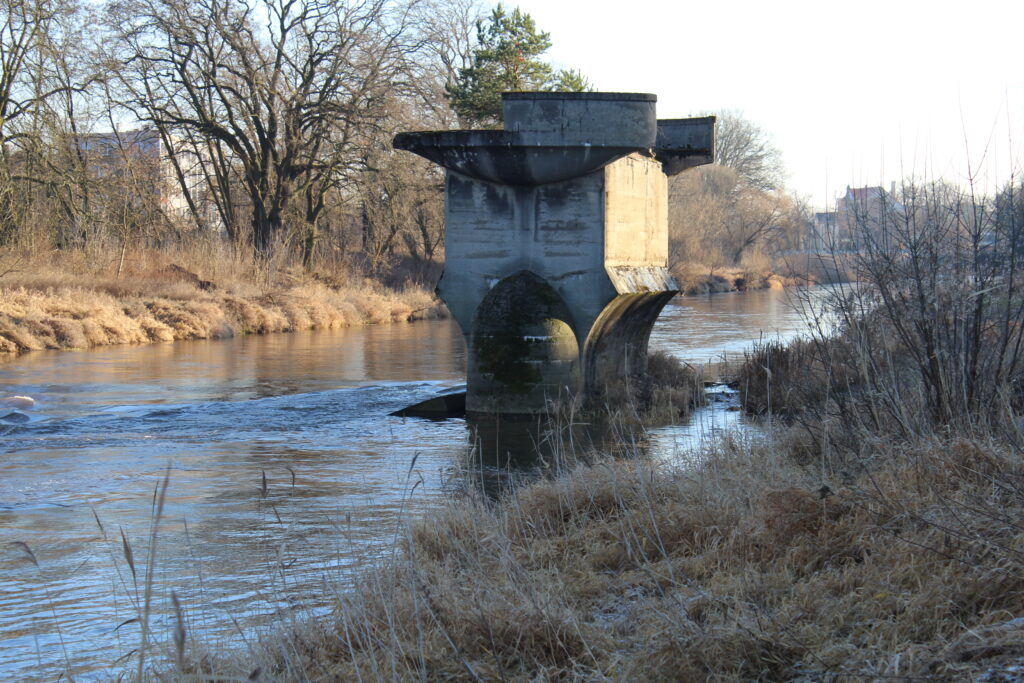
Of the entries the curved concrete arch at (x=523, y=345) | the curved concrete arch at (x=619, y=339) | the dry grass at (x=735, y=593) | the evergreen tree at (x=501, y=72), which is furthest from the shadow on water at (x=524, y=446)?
the evergreen tree at (x=501, y=72)

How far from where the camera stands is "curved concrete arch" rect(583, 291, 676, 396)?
13133mm

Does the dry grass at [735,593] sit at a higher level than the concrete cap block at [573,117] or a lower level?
lower

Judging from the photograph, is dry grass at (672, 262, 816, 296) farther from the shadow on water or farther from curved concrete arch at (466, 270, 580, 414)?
the shadow on water

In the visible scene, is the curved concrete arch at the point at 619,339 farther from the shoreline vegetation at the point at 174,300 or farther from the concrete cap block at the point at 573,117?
the shoreline vegetation at the point at 174,300

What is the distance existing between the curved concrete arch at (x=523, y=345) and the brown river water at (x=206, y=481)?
72cm

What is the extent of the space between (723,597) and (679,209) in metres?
61.9

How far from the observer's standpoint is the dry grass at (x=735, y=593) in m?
3.77

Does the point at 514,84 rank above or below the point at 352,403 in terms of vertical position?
above

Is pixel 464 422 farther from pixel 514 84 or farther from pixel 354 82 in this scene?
pixel 514 84

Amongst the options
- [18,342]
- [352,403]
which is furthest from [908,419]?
[18,342]

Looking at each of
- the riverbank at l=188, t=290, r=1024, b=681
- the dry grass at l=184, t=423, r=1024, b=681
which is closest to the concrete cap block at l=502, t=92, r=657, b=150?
the riverbank at l=188, t=290, r=1024, b=681

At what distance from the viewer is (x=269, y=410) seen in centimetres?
1425

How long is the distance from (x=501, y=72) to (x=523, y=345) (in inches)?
1118

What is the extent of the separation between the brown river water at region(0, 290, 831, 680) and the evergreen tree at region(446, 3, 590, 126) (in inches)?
719
